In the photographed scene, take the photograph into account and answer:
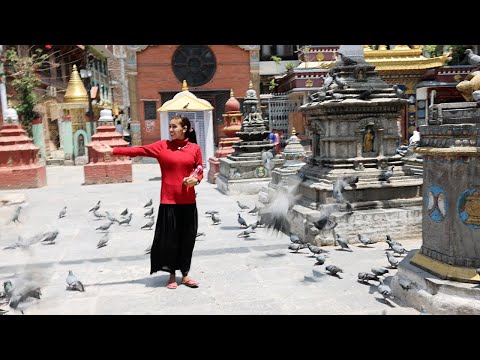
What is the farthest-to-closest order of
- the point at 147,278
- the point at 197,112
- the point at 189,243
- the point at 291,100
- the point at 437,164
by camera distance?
the point at 291,100
the point at 197,112
the point at 147,278
the point at 189,243
the point at 437,164

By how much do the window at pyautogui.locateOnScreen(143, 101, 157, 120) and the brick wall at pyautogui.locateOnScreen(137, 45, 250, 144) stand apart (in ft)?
0.54

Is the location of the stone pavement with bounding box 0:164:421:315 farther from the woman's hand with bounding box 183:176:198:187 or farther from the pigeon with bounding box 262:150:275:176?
the pigeon with bounding box 262:150:275:176

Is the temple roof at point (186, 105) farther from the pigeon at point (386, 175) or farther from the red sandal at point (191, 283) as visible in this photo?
the red sandal at point (191, 283)

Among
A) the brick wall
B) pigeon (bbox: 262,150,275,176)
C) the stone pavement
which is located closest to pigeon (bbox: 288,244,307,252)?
the stone pavement

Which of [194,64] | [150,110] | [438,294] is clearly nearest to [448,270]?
[438,294]

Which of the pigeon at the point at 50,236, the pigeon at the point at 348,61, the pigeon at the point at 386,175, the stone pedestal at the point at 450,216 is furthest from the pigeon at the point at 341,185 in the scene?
the pigeon at the point at 50,236

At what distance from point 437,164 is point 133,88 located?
74.9 feet

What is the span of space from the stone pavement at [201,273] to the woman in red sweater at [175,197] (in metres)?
0.38

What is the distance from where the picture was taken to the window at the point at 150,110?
82.2 feet

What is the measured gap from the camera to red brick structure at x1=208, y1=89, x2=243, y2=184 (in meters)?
14.6

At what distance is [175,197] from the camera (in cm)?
479

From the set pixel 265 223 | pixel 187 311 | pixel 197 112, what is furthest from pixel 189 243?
pixel 197 112

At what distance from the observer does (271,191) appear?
931cm

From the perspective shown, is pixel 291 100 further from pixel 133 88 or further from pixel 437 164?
pixel 437 164
